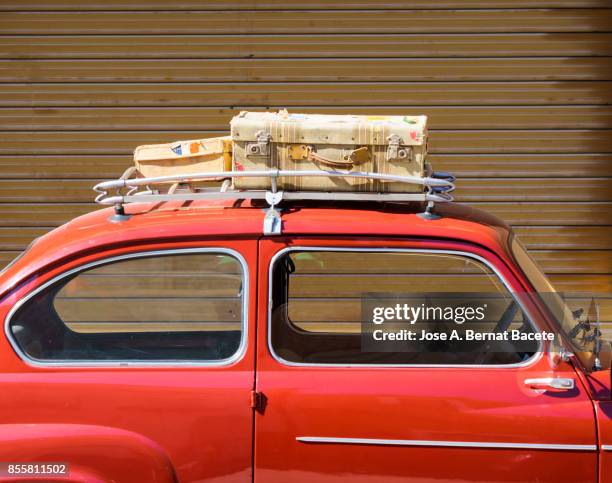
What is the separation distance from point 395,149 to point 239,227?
28.5 inches

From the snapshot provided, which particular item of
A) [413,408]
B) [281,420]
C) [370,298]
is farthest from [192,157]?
[413,408]

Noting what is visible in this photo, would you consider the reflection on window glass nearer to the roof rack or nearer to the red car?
the red car

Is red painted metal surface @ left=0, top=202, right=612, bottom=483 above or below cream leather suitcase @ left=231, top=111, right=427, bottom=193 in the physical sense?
below

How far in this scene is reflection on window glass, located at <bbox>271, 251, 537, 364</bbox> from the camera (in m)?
3.26

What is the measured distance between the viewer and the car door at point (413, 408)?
3.06 meters

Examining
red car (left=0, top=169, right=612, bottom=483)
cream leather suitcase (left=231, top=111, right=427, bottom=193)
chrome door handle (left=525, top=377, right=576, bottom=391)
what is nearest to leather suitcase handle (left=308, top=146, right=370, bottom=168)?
cream leather suitcase (left=231, top=111, right=427, bottom=193)

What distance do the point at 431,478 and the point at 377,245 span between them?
0.87 metres

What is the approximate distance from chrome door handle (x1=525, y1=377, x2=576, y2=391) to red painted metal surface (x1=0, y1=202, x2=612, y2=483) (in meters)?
0.02

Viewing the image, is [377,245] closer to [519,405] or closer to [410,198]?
[410,198]

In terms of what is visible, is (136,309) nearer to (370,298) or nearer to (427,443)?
(370,298)

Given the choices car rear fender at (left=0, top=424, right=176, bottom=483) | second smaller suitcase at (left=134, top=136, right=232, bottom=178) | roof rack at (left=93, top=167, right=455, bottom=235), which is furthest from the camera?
second smaller suitcase at (left=134, top=136, right=232, bottom=178)

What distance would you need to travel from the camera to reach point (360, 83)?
309 inches

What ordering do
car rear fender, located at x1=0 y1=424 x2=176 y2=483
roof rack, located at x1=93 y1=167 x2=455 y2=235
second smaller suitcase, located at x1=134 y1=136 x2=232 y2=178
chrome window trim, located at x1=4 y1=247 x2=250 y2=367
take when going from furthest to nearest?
second smaller suitcase, located at x1=134 y1=136 x2=232 y2=178
roof rack, located at x1=93 y1=167 x2=455 y2=235
chrome window trim, located at x1=4 y1=247 x2=250 y2=367
car rear fender, located at x1=0 y1=424 x2=176 y2=483

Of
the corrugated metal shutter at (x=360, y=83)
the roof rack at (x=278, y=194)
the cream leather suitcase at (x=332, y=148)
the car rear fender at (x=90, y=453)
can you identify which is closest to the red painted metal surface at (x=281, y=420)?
the car rear fender at (x=90, y=453)
